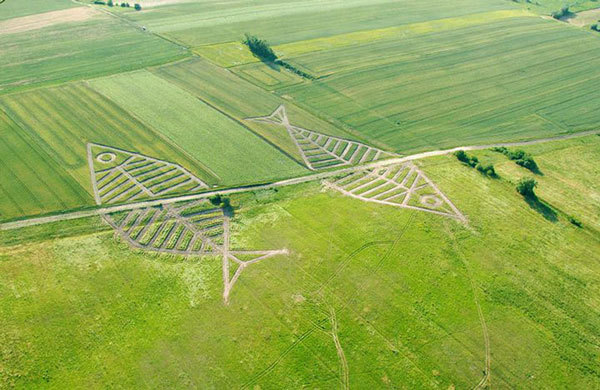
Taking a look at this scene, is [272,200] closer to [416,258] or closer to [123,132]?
[416,258]

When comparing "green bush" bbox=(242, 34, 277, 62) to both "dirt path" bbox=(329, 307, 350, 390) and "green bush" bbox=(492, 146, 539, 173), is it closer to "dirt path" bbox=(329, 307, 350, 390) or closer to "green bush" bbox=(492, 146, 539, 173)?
"green bush" bbox=(492, 146, 539, 173)

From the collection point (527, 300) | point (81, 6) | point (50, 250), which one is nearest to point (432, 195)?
point (527, 300)

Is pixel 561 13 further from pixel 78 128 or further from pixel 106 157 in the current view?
pixel 78 128

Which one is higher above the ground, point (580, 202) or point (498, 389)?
point (580, 202)

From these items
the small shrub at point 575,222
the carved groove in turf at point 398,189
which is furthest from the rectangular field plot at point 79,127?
the small shrub at point 575,222

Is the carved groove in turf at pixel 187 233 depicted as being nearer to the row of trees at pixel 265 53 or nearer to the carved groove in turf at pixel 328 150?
the carved groove in turf at pixel 328 150

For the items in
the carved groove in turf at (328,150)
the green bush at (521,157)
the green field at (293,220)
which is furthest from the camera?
the carved groove in turf at (328,150)

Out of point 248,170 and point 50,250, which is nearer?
point 50,250
